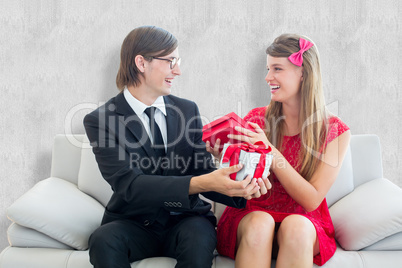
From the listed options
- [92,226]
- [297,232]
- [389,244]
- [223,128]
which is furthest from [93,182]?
[389,244]

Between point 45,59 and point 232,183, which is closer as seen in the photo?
point 232,183

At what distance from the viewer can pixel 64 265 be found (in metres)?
1.79

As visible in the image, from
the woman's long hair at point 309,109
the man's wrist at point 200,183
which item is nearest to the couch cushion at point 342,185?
the woman's long hair at point 309,109

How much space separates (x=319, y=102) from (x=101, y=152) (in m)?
1.08

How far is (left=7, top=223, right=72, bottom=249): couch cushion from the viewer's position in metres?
Result: 1.89

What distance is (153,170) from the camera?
5.95ft

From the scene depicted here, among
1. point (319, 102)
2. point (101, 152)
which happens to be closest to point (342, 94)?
point (319, 102)

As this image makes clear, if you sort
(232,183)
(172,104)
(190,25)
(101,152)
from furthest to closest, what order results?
(190,25)
(172,104)
(101,152)
(232,183)

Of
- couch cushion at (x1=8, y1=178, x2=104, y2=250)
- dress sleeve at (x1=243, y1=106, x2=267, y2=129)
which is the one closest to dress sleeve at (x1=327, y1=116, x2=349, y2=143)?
dress sleeve at (x1=243, y1=106, x2=267, y2=129)

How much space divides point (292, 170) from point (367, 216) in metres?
0.45

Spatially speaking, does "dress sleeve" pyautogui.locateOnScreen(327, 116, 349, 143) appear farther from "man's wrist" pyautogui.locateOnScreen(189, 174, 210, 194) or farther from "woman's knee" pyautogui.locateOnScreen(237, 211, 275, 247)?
"man's wrist" pyautogui.locateOnScreen(189, 174, 210, 194)

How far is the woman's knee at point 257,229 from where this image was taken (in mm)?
1626

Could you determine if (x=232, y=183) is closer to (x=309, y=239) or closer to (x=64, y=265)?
(x=309, y=239)

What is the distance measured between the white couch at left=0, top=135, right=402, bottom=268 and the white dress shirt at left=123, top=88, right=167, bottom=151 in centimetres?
58
